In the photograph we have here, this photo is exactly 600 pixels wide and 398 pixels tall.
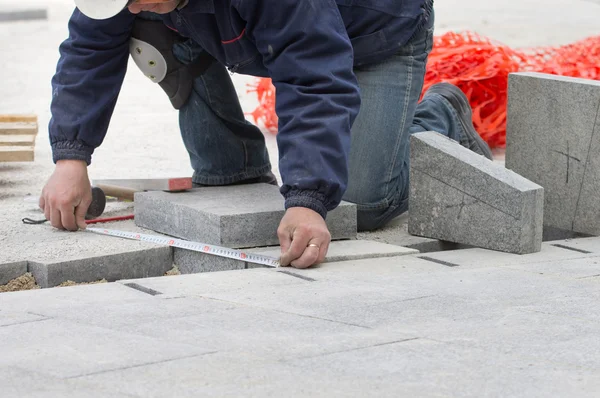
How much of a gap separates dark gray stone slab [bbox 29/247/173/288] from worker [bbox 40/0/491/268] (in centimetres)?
39

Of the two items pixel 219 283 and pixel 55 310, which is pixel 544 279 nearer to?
pixel 219 283

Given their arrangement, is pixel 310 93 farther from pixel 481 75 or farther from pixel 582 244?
pixel 481 75

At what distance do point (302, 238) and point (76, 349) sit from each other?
1.03 m

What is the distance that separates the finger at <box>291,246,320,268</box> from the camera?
3162 mm

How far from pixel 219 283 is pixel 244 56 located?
3.08 feet

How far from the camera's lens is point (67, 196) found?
3.64 metres

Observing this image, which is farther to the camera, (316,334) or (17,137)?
(17,137)

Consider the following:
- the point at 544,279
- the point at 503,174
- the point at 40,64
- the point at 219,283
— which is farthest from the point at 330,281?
the point at 40,64

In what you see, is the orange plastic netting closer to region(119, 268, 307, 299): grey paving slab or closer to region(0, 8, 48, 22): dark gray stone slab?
region(119, 268, 307, 299): grey paving slab

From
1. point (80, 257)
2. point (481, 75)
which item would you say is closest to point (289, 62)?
point (80, 257)

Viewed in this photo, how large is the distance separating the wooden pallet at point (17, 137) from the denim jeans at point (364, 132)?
806mm

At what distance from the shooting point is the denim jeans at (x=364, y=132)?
13.2 feet

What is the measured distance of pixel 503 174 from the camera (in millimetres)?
3615

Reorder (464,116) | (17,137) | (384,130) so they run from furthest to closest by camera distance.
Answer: (17,137) < (464,116) < (384,130)
